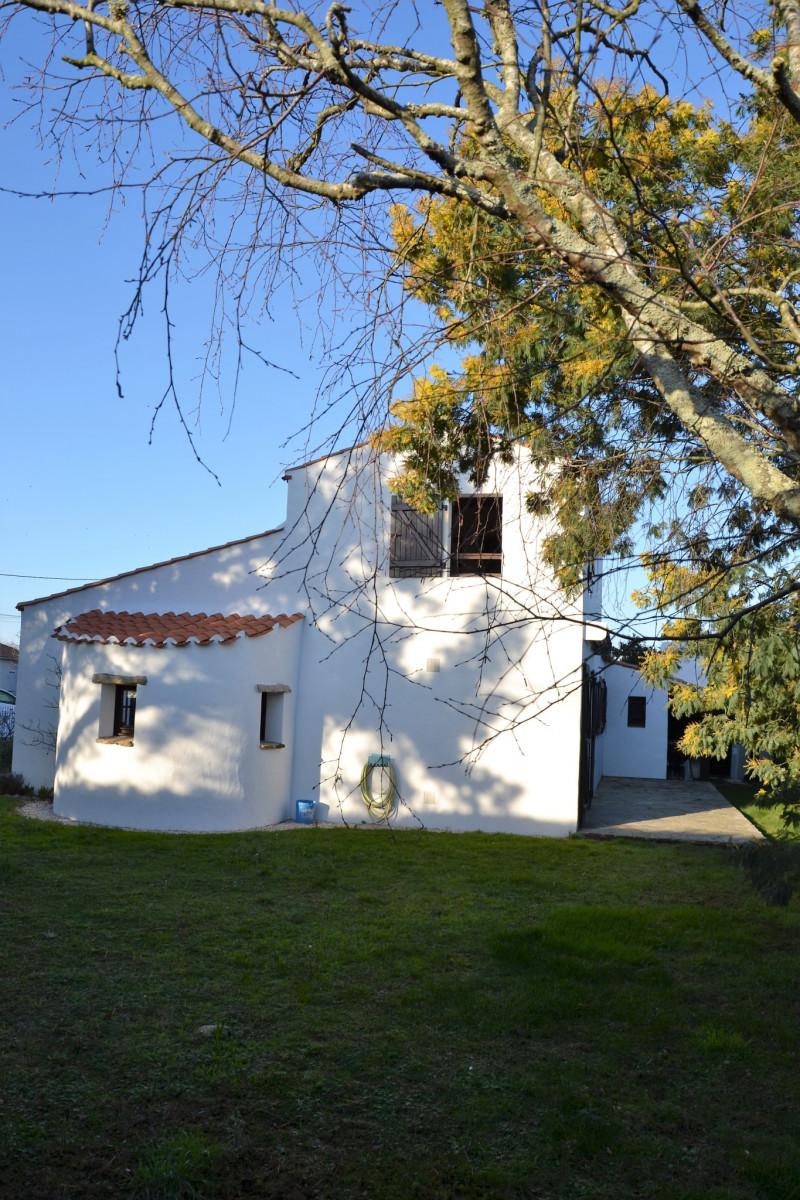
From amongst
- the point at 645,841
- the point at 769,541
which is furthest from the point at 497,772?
the point at 769,541

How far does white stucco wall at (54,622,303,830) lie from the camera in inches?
520

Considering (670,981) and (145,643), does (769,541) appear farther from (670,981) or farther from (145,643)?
(145,643)

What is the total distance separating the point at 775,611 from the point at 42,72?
5051mm

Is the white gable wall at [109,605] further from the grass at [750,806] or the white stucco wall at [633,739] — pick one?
the white stucco wall at [633,739]

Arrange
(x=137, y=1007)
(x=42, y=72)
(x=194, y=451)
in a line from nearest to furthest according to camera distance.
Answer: (x=194, y=451) → (x=42, y=72) → (x=137, y=1007)

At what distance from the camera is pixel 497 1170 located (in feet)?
13.4

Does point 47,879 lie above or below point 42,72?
below

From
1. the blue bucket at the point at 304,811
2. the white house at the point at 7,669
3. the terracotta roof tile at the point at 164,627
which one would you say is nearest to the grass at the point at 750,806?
the blue bucket at the point at 304,811

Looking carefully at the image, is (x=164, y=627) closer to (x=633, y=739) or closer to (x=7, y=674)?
(x=633, y=739)

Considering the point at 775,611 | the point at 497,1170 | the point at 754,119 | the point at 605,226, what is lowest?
the point at 497,1170

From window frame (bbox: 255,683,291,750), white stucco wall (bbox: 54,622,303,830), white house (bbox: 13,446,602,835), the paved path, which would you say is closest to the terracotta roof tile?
white house (bbox: 13,446,602,835)

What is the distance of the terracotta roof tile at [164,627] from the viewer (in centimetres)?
1348

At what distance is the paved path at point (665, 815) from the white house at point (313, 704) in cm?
163

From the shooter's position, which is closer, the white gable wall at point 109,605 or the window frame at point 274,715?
the window frame at point 274,715
